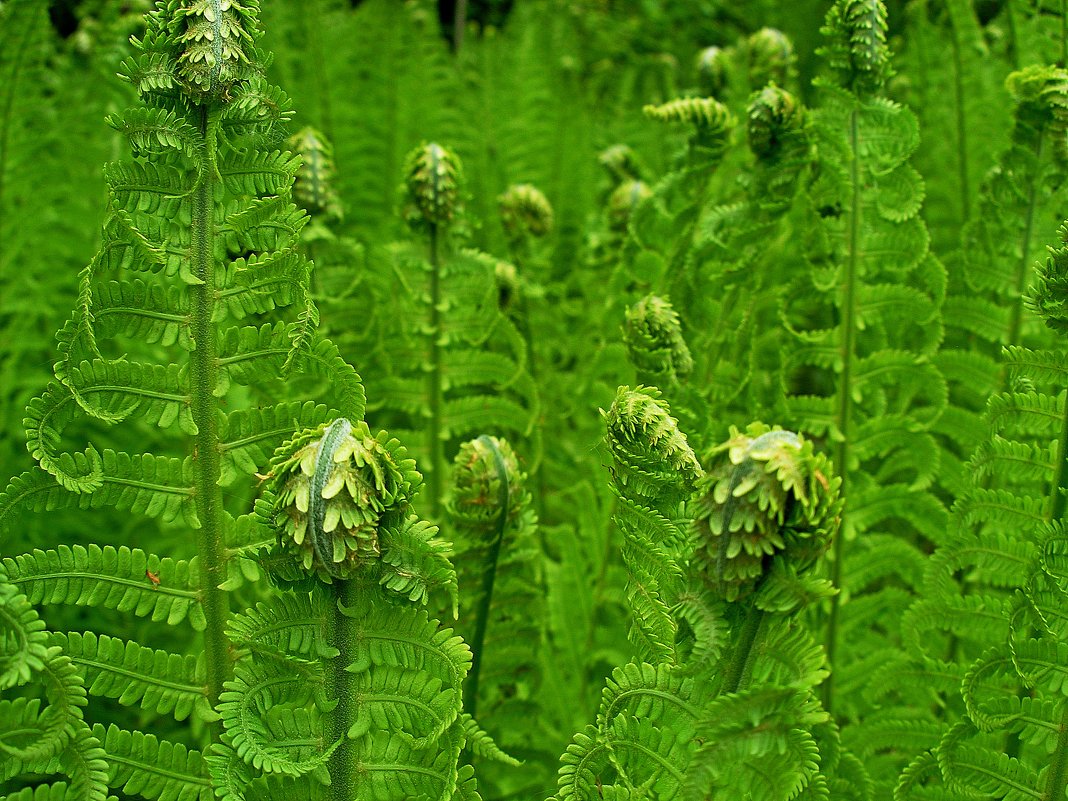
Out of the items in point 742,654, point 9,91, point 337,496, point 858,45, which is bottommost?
point 742,654

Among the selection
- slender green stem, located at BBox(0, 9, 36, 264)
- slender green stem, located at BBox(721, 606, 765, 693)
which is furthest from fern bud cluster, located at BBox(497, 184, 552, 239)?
slender green stem, located at BBox(721, 606, 765, 693)

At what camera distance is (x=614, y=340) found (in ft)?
5.99

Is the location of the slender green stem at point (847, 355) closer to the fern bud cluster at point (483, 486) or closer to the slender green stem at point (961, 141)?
the fern bud cluster at point (483, 486)

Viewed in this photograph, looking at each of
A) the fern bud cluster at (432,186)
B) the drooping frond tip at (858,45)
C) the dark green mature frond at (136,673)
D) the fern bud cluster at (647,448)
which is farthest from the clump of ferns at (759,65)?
the dark green mature frond at (136,673)

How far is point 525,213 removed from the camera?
193 centimetres

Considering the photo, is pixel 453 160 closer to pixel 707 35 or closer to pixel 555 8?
pixel 555 8

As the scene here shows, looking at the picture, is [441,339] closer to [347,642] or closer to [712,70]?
[347,642]

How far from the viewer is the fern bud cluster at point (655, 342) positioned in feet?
4.18

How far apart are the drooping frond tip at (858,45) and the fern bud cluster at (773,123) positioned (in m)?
0.08

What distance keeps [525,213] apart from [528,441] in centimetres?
44

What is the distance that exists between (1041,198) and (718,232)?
473 millimetres

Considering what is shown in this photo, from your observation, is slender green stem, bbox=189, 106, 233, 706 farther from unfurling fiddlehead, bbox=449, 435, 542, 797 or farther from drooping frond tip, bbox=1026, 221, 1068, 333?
drooping frond tip, bbox=1026, 221, 1068, 333

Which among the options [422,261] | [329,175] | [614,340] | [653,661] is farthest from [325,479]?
[614,340]

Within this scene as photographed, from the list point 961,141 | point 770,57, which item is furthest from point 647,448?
point 961,141
